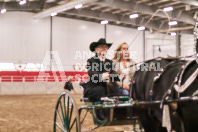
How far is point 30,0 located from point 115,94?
14.9 m

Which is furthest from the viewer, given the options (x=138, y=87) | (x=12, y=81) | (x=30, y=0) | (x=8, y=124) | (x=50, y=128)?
(x=12, y=81)

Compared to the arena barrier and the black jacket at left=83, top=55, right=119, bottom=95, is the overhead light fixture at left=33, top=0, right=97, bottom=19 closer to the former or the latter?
the arena barrier

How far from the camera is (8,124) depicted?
6.75 m

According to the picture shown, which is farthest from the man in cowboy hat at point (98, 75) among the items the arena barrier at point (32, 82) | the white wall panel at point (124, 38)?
the white wall panel at point (124, 38)

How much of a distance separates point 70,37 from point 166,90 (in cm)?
1971

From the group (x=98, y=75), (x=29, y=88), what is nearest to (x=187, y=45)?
(x=29, y=88)

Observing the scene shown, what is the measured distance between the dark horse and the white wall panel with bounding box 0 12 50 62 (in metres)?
17.8

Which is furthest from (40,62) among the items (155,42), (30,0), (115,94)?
(115,94)

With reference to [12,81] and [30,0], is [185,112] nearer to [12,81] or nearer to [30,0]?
[30,0]

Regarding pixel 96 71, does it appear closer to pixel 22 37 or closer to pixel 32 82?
pixel 32 82

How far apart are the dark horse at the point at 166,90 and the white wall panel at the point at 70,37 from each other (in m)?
18.6

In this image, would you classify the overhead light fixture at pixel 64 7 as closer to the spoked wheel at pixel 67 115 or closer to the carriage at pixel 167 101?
the spoked wheel at pixel 67 115

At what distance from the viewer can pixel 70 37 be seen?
22266 mm

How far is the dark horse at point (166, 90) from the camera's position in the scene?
248cm
